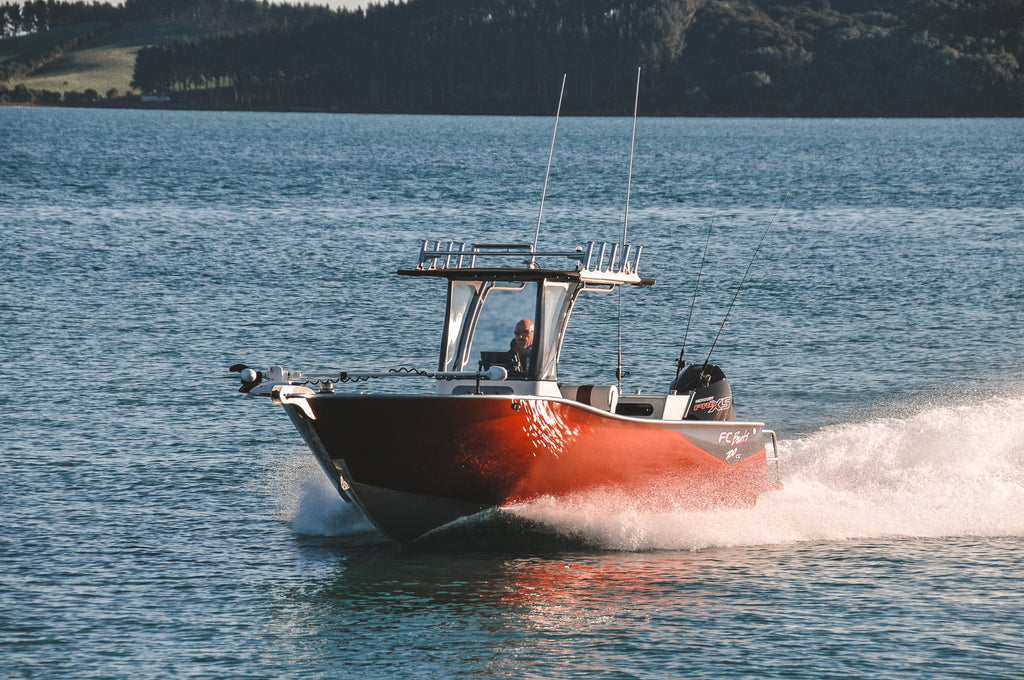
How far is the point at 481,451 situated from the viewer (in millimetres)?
14914

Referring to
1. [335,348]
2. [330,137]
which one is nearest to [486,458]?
[335,348]

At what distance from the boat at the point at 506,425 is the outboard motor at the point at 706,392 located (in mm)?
22

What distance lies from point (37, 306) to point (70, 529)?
22.3 m

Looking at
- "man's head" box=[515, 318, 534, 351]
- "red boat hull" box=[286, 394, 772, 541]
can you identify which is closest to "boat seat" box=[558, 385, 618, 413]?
"red boat hull" box=[286, 394, 772, 541]

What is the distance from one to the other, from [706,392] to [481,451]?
3628 mm

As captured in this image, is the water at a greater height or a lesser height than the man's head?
lesser

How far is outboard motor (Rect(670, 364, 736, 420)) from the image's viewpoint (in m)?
17.0

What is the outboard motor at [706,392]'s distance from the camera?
17031mm

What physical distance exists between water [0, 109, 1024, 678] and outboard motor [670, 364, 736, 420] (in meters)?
1.31

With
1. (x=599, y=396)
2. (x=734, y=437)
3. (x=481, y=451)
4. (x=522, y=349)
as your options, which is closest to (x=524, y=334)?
(x=522, y=349)

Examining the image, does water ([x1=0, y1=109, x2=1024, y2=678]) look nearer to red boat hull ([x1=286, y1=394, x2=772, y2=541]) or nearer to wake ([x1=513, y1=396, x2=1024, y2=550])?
wake ([x1=513, y1=396, x2=1024, y2=550])

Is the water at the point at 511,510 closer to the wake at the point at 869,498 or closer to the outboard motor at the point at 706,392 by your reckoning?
the wake at the point at 869,498

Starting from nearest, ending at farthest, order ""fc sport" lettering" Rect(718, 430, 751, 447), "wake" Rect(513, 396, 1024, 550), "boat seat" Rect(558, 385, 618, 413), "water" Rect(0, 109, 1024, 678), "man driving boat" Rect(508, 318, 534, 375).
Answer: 1. "water" Rect(0, 109, 1024, 678)
2. "man driving boat" Rect(508, 318, 534, 375)
3. "boat seat" Rect(558, 385, 618, 413)
4. "wake" Rect(513, 396, 1024, 550)
5. ""fc sport" lettering" Rect(718, 430, 751, 447)

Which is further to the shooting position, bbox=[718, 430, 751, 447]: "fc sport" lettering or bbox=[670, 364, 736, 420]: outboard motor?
bbox=[670, 364, 736, 420]: outboard motor
